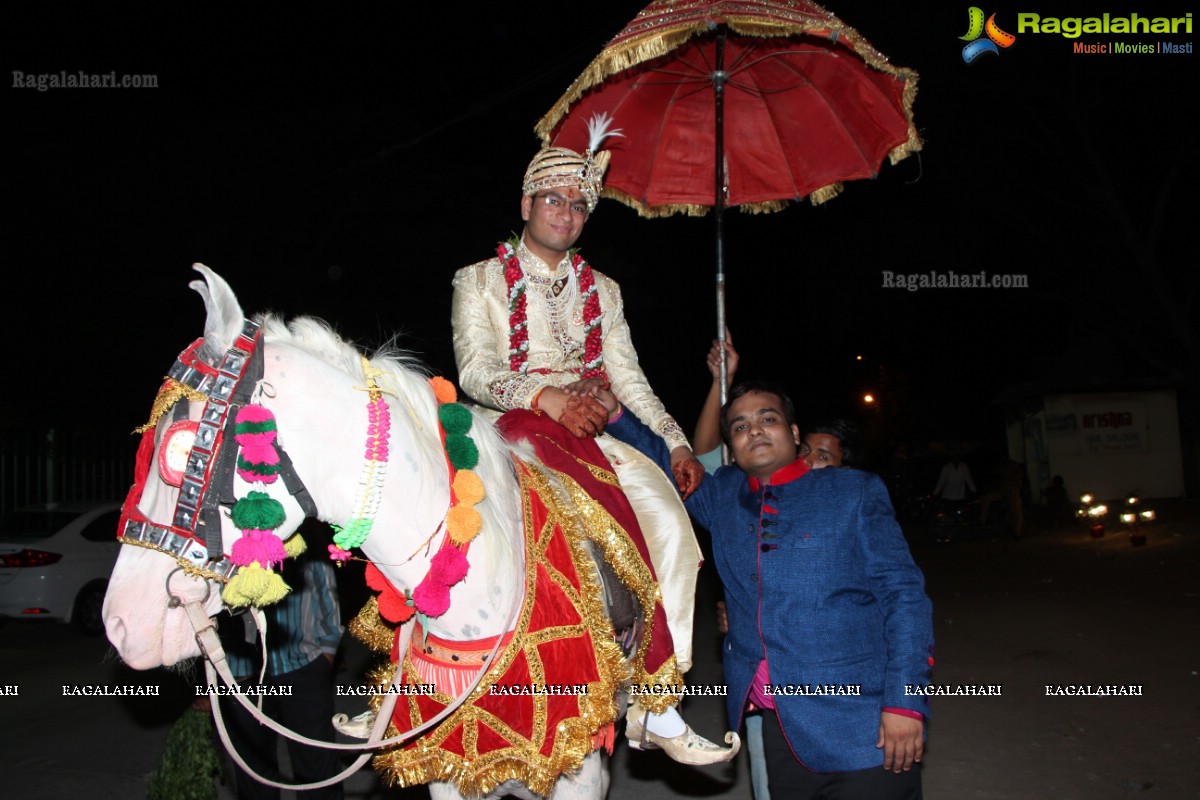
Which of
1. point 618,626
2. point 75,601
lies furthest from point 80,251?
point 618,626

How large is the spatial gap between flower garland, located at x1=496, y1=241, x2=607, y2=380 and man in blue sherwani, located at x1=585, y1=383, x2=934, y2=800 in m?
0.43

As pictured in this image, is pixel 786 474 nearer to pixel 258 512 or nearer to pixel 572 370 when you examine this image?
pixel 572 370

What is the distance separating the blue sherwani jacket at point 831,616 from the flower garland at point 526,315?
94cm

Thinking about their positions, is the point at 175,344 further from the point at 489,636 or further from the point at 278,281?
the point at 489,636

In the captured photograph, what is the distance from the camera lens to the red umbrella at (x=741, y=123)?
165 inches

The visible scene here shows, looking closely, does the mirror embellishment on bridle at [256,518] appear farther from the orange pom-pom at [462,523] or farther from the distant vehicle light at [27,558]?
the distant vehicle light at [27,558]

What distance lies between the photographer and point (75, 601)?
10.0 metres

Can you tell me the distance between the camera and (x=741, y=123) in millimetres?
4664

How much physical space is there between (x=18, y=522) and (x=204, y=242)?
636cm

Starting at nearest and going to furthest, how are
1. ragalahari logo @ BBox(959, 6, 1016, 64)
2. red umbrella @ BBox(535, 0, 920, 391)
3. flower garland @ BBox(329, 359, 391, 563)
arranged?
flower garland @ BBox(329, 359, 391, 563)
red umbrella @ BBox(535, 0, 920, 391)
ragalahari logo @ BBox(959, 6, 1016, 64)

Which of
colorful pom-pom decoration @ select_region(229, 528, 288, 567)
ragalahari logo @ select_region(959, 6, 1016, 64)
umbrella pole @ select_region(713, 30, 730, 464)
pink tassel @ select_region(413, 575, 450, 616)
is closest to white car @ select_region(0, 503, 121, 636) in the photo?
umbrella pole @ select_region(713, 30, 730, 464)

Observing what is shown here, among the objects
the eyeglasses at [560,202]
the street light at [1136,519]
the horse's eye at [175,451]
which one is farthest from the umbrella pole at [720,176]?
the street light at [1136,519]

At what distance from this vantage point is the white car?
977cm

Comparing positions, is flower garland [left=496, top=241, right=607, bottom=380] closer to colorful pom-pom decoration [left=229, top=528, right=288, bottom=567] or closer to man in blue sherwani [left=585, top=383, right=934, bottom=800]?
man in blue sherwani [left=585, top=383, right=934, bottom=800]
